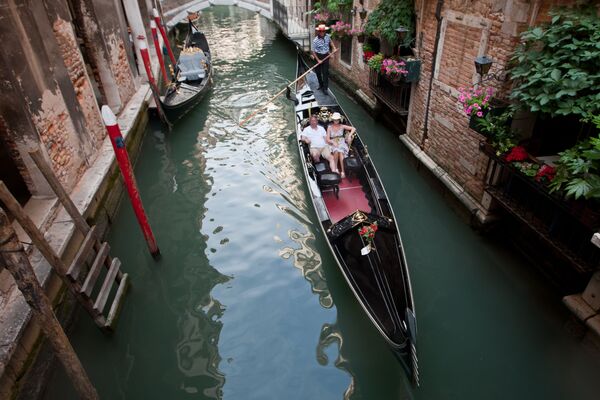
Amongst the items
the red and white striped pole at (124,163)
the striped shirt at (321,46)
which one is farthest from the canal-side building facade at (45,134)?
the striped shirt at (321,46)

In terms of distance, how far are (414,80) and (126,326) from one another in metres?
4.40

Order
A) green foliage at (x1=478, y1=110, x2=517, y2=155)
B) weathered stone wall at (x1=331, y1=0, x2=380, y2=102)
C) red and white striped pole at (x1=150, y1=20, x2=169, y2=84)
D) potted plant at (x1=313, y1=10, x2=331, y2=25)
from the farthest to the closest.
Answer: red and white striped pole at (x1=150, y1=20, x2=169, y2=84), potted plant at (x1=313, y1=10, x2=331, y2=25), weathered stone wall at (x1=331, y1=0, x2=380, y2=102), green foliage at (x1=478, y1=110, x2=517, y2=155)

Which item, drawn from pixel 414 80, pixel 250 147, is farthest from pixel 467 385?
pixel 250 147

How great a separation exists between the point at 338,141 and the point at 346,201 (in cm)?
92

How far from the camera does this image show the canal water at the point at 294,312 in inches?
115

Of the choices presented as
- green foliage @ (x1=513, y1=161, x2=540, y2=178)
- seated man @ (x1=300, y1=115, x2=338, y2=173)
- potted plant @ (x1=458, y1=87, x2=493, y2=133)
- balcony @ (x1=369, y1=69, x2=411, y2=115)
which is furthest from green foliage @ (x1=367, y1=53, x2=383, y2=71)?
green foliage @ (x1=513, y1=161, x2=540, y2=178)

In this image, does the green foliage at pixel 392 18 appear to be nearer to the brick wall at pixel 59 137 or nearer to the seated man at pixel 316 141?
the seated man at pixel 316 141

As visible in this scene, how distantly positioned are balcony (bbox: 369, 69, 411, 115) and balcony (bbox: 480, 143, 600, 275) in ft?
6.79

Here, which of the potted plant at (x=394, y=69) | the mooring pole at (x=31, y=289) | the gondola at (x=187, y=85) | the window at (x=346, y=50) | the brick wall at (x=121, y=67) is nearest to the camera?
the mooring pole at (x=31, y=289)

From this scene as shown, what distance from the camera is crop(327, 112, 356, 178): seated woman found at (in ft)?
15.8

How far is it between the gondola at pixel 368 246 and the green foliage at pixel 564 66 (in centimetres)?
150

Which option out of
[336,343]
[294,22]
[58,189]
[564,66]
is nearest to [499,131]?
[564,66]

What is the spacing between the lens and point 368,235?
3309mm

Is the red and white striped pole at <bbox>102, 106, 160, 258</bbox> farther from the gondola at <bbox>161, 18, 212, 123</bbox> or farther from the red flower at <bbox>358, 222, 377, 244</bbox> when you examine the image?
the gondola at <bbox>161, 18, 212, 123</bbox>
